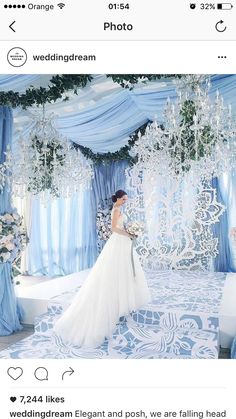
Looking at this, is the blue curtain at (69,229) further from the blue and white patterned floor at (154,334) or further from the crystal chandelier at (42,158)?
the blue and white patterned floor at (154,334)

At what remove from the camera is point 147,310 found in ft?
12.6

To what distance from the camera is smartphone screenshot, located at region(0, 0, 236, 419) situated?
1.19 metres

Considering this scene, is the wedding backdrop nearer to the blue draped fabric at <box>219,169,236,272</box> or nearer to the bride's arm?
the blue draped fabric at <box>219,169,236,272</box>

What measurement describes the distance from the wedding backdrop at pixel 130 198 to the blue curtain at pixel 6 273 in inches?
0.4

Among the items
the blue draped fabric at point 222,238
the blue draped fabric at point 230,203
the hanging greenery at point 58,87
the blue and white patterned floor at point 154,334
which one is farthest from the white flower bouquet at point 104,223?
the hanging greenery at point 58,87

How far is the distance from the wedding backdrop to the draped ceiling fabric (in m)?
0.02
